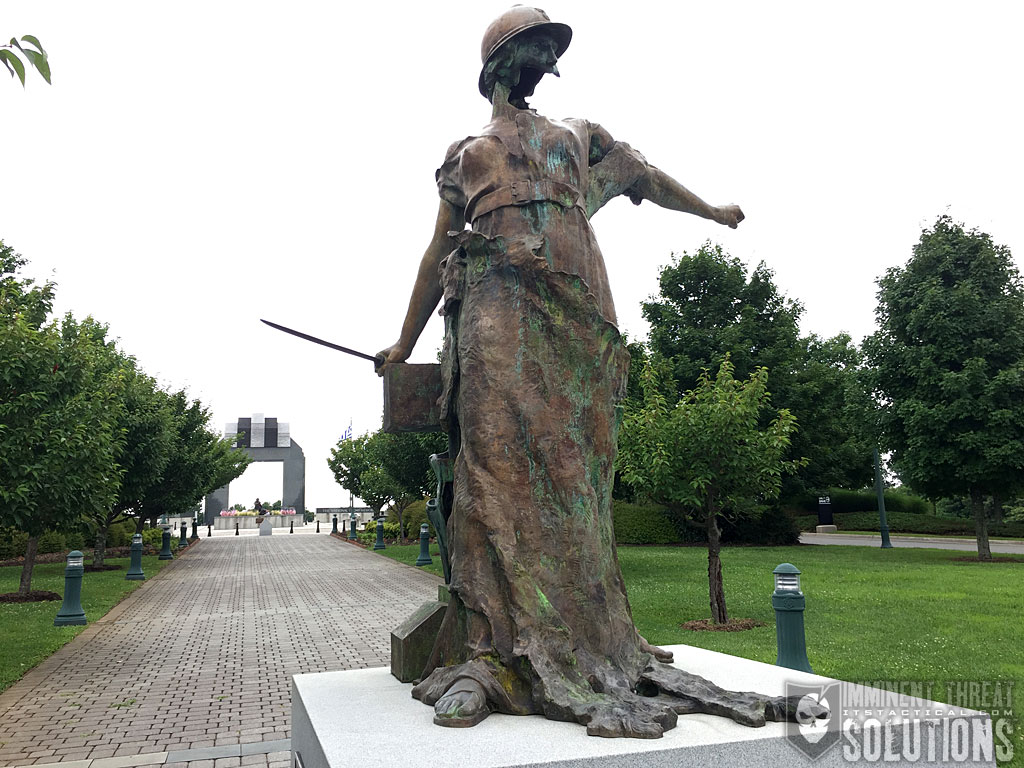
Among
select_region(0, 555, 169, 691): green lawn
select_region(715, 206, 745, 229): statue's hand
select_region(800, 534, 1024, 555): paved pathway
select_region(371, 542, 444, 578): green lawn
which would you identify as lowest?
select_region(800, 534, 1024, 555): paved pathway

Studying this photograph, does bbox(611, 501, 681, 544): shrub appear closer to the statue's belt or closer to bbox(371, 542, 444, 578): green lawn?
bbox(371, 542, 444, 578): green lawn

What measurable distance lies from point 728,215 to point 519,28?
161cm

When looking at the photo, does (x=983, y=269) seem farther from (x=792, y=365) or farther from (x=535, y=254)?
(x=535, y=254)

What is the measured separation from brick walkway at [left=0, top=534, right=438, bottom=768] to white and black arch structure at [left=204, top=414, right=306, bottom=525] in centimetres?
5322

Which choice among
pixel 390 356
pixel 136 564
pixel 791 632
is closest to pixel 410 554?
pixel 136 564

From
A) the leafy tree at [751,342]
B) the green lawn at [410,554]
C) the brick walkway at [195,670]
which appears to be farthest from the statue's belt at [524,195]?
the leafy tree at [751,342]

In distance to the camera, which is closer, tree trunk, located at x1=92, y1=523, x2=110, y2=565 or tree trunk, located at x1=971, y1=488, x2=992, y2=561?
tree trunk, located at x1=971, y1=488, x2=992, y2=561

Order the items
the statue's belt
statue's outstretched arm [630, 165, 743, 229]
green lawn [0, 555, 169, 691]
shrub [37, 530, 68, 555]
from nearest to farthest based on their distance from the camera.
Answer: the statue's belt < statue's outstretched arm [630, 165, 743, 229] < green lawn [0, 555, 169, 691] < shrub [37, 530, 68, 555]

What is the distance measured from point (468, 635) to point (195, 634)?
33.4 ft

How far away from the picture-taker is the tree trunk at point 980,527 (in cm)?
2058

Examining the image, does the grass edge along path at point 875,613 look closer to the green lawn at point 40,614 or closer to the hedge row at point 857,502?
the green lawn at point 40,614

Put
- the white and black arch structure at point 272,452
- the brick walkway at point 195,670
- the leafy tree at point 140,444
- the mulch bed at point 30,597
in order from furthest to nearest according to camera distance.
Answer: the white and black arch structure at point 272,452 < the leafy tree at point 140,444 < the mulch bed at point 30,597 < the brick walkway at point 195,670

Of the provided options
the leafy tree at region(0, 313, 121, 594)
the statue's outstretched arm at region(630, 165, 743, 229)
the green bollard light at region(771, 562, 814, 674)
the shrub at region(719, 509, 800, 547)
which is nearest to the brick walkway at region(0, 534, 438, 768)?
the leafy tree at region(0, 313, 121, 594)

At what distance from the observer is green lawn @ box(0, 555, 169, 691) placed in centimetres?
997
